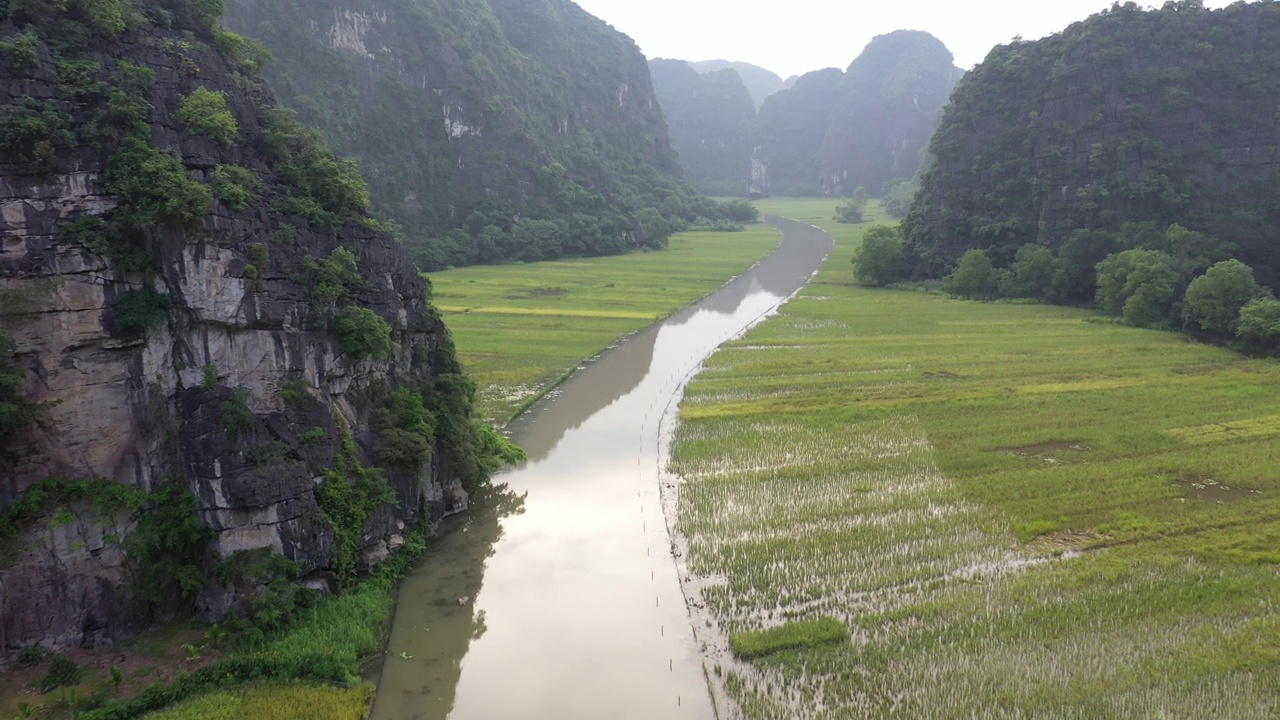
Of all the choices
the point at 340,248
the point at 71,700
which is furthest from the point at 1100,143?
the point at 71,700

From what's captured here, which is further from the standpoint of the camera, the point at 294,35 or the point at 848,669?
the point at 294,35

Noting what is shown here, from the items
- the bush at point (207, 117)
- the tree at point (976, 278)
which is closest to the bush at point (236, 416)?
the bush at point (207, 117)

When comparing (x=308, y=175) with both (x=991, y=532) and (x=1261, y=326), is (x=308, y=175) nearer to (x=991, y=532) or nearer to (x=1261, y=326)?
(x=991, y=532)

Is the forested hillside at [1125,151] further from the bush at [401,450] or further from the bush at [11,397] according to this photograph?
the bush at [11,397]

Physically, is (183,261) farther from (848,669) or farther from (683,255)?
(683,255)

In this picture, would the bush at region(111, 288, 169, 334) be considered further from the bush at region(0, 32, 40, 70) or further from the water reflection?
the water reflection

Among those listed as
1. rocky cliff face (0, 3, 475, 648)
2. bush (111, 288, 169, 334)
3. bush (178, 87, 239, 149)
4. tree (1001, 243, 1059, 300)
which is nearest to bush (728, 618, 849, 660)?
rocky cliff face (0, 3, 475, 648)
